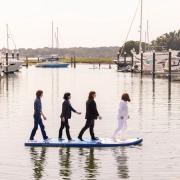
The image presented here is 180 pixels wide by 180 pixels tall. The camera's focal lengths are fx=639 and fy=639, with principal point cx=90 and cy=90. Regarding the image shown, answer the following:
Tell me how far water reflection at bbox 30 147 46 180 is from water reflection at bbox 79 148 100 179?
121 cm

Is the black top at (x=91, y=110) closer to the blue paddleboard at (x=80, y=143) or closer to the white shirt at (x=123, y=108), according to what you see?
the blue paddleboard at (x=80, y=143)

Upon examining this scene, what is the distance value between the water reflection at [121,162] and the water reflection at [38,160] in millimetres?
2142

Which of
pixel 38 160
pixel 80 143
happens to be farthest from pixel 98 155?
pixel 38 160

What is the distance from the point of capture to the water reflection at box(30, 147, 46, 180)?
17.1m

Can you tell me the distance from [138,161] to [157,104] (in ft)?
70.9

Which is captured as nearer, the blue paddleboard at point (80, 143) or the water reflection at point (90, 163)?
the water reflection at point (90, 163)

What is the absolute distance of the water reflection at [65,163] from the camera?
17062 millimetres

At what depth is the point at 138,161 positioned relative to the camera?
1895cm

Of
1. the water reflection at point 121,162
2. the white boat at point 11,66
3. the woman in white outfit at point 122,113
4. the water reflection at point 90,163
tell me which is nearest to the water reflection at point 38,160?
the water reflection at point 90,163

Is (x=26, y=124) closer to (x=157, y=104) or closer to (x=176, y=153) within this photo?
(x=176, y=153)

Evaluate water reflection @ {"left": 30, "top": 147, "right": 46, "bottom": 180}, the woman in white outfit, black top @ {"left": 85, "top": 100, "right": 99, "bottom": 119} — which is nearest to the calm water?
water reflection @ {"left": 30, "top": 147, "right": 46, "bottom": 180}

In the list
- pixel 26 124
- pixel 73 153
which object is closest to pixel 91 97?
pixel 73 153

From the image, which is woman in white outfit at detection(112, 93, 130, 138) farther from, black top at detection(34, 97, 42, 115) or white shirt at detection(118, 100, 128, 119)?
black top at detection(34, 97, 42, 115)

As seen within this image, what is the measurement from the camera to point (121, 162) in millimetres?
18781
